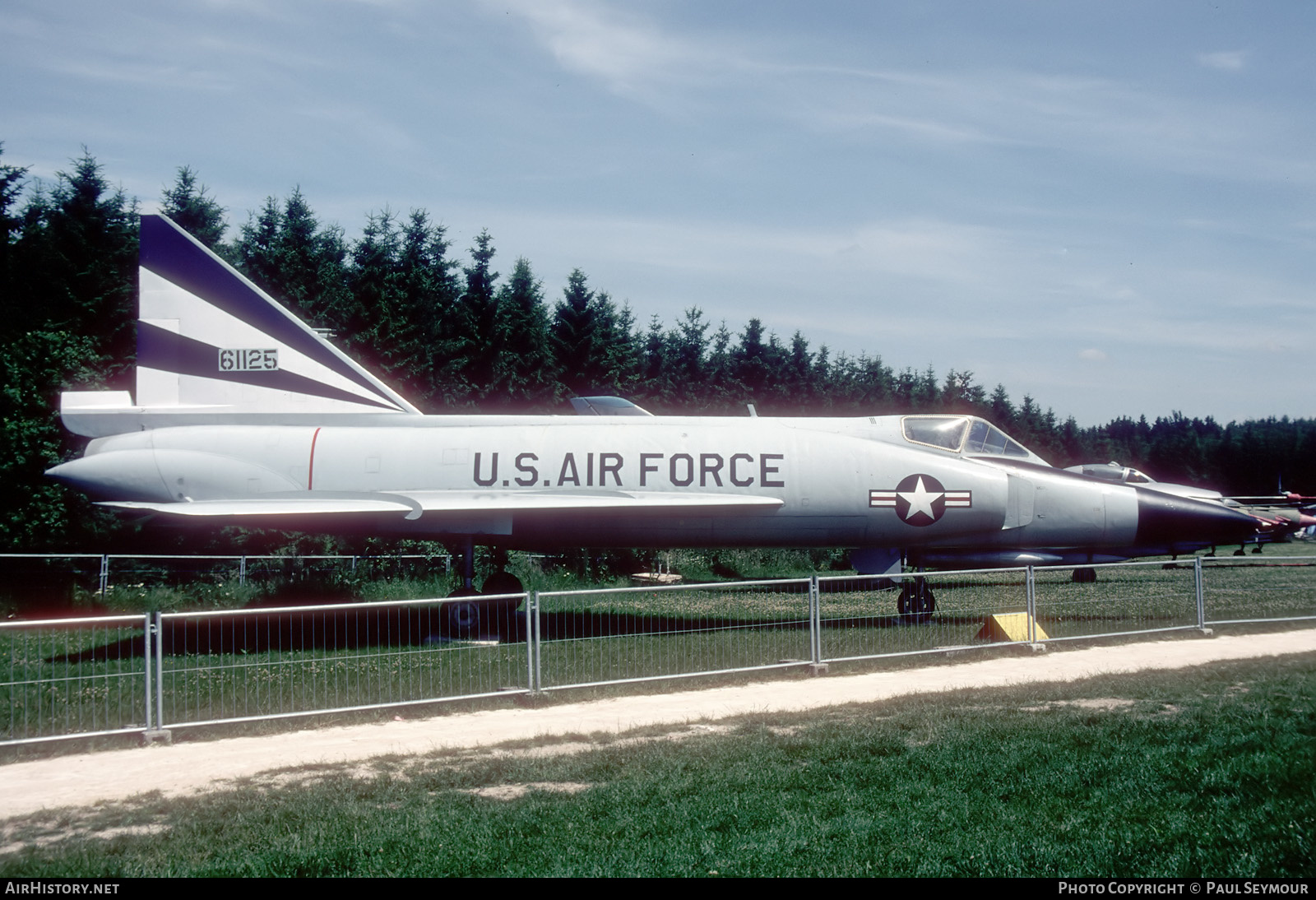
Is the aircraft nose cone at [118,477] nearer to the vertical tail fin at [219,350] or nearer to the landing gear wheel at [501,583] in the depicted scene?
the vertical tail fin at [219,350]

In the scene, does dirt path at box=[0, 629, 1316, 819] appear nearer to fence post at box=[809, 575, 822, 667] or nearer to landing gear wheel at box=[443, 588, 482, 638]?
fence post at box=[809, 575, 822, 667]

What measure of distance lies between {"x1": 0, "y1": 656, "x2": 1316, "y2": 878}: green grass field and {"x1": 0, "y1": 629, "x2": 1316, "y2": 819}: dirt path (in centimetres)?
56

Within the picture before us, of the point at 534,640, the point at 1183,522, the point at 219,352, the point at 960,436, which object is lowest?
the point at 534,640

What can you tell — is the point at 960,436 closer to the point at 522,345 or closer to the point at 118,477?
the point at 118,477

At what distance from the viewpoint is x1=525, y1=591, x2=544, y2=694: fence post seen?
10172mm

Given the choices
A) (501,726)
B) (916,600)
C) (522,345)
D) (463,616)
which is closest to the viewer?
(501,726)

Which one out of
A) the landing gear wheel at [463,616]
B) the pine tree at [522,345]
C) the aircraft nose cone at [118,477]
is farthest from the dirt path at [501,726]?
the pine tree at [522,345]

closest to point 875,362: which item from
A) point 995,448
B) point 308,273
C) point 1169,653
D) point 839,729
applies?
point 308,273

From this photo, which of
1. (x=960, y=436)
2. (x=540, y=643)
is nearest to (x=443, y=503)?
(x=540, y=643)

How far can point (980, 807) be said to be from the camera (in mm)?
5957

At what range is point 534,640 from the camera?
10.4 m

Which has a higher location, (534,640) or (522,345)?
(522,345)

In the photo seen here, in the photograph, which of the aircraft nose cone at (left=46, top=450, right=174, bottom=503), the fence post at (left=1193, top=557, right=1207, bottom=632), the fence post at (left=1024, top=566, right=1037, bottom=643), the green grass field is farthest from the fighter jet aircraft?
the green grass field

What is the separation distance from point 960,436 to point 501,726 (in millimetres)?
9887
